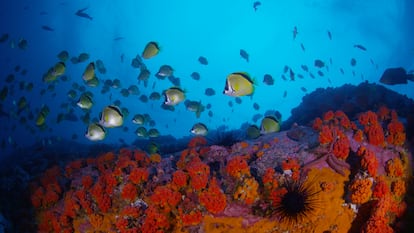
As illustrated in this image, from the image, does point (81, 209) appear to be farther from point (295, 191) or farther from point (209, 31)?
point (209, 31)

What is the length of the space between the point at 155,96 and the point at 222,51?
7146 centimetres

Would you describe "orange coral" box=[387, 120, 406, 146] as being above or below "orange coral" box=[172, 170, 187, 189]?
above

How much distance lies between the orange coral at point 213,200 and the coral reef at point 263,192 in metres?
0.02

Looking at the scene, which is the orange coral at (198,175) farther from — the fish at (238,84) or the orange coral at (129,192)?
the fish at (238,84)

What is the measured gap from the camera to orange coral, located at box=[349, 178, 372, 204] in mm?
4164

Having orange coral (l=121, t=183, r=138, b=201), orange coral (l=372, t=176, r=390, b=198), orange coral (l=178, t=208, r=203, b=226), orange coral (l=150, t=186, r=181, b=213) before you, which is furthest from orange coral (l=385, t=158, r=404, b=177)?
orange coral (l=121, t=183, r=138, b=201)

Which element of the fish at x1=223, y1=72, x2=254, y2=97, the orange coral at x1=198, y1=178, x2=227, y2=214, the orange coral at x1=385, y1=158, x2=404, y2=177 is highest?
the fish at x1=223, y1=72, x2=254, y2=97

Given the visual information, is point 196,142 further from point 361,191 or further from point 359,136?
point 361,191

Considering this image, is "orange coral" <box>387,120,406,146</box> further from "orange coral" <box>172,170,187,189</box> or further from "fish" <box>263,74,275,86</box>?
"fish" <box>263,74,275,86</box>

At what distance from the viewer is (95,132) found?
6602 mm

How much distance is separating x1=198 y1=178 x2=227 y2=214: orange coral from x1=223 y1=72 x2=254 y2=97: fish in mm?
1649

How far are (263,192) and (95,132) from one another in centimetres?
432

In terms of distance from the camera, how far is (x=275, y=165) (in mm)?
5035

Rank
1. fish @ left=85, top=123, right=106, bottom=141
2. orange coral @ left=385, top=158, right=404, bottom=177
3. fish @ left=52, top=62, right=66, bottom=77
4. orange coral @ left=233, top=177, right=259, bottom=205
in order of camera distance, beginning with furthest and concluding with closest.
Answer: fish @ left=52, top=62, right=66, bottom=77 < fish @ left=85, top=123, right=106, bottom=141 < orange coral @ left=385, top=158, right=404, bottom=177 < orange coral @ left=233, top=177, right=259, bottom=205
